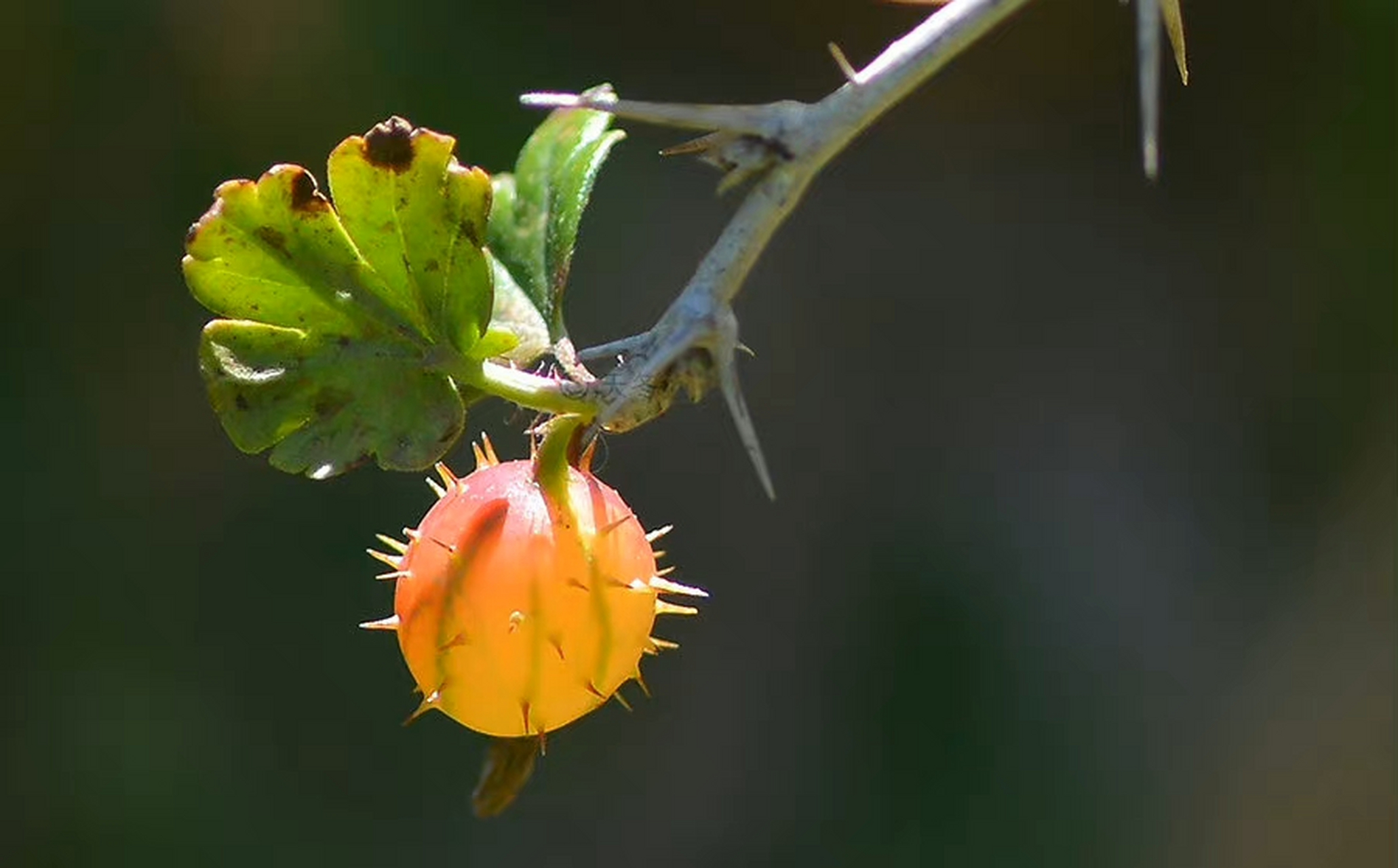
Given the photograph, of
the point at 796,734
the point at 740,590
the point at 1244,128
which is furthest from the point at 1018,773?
the point at 1244,128

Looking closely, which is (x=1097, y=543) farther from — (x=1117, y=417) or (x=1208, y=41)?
(x=1208, y=41)

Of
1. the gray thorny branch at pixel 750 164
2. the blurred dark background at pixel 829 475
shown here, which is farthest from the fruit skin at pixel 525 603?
the blurred dark background at pixel 829 475

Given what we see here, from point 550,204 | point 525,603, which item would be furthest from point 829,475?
point 525,603

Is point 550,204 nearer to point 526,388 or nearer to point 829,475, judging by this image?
point 526,388

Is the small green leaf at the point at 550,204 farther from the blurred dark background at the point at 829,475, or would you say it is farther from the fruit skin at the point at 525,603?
the blurred dark background at the point at 829,475

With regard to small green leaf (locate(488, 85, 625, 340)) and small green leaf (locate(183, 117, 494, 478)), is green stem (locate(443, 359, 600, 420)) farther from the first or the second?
small green leaf (locate(488, 85, 625, 340))

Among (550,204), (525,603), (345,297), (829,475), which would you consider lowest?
(525,603)

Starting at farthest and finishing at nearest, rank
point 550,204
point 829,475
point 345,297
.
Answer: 1. point 829,475
2. point 550,204
3. point 345,297
